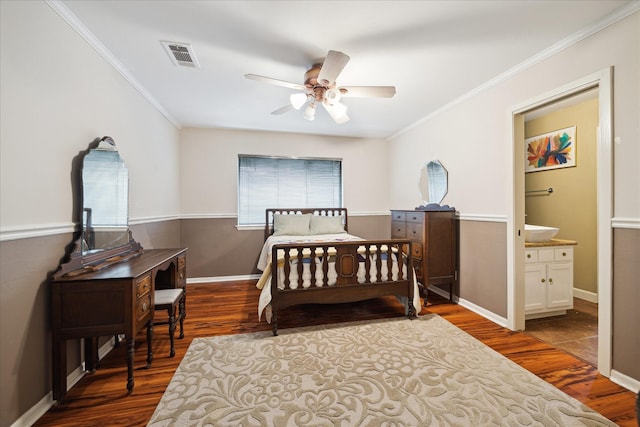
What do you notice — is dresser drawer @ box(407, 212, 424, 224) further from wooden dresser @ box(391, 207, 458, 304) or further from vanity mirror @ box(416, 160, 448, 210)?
vanity mirror @ box(416, 160, 448, 210)

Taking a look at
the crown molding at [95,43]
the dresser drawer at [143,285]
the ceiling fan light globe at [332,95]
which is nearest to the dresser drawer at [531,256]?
the ceiling fan light globe at [332,95]

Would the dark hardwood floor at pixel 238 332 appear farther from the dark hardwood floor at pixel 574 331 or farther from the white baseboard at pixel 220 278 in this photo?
the white baseboard at pixel 220 278

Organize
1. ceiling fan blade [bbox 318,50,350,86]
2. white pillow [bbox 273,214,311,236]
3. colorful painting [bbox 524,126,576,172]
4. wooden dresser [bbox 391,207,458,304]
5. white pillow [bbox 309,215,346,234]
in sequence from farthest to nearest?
white pillow [bbox 309,215,346,234], white pillow [bbox 273,214,311,236], colorful painting [bbox 524,126,576,172], wooden dresser [bbox 391,207,458,304], ceiling fan blade [bbox 318,50,350,86]

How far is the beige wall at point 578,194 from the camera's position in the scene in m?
3.20

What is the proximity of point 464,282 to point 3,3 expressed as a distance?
4363 millimetres

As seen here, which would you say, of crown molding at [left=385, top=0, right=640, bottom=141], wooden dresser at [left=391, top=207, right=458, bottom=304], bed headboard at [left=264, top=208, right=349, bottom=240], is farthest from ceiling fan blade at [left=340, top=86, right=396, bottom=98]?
bed headboard at [left=264, top=208, right=349, bottom=240]

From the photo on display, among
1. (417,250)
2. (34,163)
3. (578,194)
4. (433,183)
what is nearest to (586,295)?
(578,194)

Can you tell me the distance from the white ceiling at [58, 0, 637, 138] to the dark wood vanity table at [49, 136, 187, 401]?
0.92 metres

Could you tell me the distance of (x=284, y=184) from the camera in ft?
15.5

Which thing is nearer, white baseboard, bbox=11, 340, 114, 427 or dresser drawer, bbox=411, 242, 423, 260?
white baseboard, bbox=11, 340, 114, 427

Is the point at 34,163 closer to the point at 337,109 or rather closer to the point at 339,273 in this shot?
the point at 337,109

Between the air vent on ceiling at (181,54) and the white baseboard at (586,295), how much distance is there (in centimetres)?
518

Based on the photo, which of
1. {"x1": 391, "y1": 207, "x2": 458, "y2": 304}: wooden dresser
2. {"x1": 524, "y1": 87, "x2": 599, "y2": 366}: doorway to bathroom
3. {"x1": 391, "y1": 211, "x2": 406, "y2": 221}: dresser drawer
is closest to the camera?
{"x1": 524, "y1": 87, "x2": 599, "y2": 366}: doorway to bathroom

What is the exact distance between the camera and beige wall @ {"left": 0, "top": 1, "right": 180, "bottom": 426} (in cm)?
135
